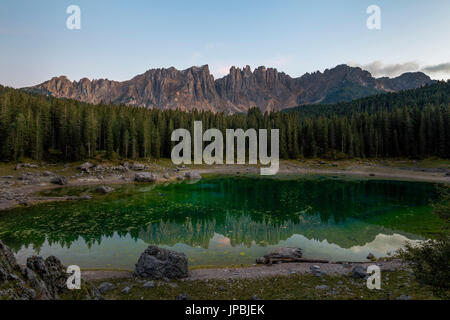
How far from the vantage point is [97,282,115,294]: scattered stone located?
14.0m

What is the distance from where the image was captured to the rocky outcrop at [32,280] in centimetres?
805

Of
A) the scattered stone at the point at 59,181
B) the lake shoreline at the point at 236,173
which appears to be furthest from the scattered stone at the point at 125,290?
the scattered stone at the point at 59,181

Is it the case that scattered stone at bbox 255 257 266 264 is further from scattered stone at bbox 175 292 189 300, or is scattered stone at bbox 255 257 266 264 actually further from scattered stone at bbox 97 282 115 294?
scattered stone at bbox 97 282 115 294

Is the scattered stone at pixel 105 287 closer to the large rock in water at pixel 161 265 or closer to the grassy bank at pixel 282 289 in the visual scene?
the grassy bank at pixel 282 289

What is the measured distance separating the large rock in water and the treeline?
75.8 meters

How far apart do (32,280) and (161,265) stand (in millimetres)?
8208

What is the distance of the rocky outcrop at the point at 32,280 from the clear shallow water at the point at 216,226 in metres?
8.42

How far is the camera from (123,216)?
34188mm

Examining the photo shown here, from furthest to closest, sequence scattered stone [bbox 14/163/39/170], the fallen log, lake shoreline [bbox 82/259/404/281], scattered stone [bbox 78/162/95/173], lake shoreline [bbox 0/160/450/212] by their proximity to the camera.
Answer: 1. scattered stone [bbox 78/162/95/173]
2. scattered stone [bbox 14/163/39/170]
3. lake shoreline [bbox 0/160/450/212]
4. the fallen log
5. lake shoreline [bbox 82/259/404/281]

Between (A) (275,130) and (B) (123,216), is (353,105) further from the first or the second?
(B) (123,216)

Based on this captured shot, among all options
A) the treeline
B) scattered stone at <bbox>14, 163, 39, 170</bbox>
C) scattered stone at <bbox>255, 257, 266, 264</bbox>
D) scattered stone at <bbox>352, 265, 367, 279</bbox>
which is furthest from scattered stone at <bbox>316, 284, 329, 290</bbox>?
the treeline
